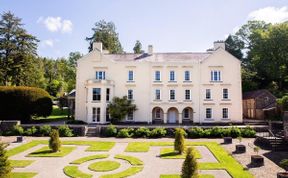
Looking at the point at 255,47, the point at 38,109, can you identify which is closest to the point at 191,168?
the point at 38,109

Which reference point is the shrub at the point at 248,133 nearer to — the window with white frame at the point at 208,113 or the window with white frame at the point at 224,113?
the window with white frame at the point at 224,113

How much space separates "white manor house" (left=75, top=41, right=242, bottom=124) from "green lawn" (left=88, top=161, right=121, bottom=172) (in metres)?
21.8

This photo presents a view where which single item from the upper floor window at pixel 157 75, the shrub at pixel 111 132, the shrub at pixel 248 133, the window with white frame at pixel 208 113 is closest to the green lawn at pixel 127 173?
the shrub at pixel 111 132

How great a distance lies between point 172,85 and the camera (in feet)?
140

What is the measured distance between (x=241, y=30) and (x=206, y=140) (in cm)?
4547

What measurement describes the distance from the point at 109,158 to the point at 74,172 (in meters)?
4.40

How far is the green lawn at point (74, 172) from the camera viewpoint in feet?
54.8

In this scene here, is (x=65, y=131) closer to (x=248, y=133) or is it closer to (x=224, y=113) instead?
(x=248, y=133)

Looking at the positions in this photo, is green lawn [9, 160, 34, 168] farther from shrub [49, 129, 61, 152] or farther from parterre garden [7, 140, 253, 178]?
shrub [49, 129, 61, 152]

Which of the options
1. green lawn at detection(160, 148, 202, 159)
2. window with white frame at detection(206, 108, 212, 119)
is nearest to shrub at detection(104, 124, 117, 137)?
green lawn at detection(160, 148, 202, 159)

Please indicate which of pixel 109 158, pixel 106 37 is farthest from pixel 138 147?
pixel 106 37

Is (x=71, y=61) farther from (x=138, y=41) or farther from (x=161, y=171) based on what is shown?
(x=161, y=171)

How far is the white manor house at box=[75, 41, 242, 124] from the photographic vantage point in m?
41.9

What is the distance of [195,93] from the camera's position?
42312mm
